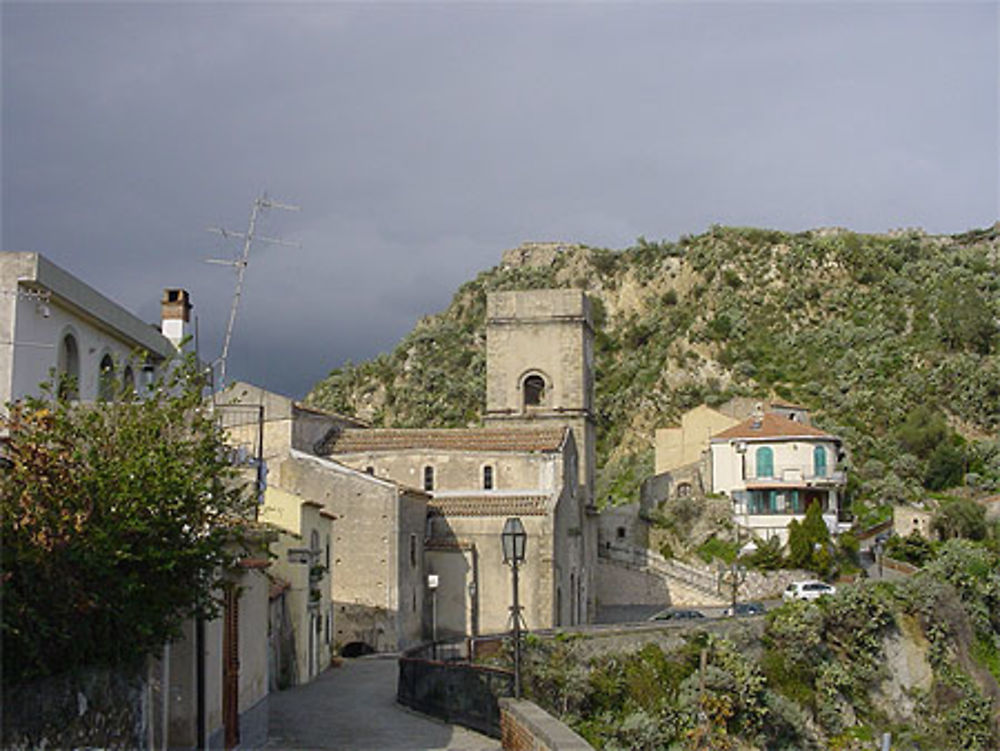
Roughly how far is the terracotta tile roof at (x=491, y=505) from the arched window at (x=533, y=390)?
8891 mm

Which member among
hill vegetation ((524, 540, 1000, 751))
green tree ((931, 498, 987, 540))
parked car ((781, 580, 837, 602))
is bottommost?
hill vegetation ((524, 540, 1000, 751))

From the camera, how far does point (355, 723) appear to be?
23.7 meters

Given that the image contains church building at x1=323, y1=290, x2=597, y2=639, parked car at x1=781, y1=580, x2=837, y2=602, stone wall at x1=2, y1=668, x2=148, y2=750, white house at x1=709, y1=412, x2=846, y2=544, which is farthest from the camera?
white house at x1=709, y1=412, x2=846, y2=544

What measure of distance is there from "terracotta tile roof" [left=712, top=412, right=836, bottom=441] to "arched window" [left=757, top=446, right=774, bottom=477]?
2.34ft

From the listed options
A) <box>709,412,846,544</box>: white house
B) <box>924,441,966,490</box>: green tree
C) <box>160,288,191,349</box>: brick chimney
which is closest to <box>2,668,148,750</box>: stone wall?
<box>160,288,191,349</box>: brick chimney

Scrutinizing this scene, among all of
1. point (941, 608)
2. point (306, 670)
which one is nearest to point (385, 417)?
point (941, 608)

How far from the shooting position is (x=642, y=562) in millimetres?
54781

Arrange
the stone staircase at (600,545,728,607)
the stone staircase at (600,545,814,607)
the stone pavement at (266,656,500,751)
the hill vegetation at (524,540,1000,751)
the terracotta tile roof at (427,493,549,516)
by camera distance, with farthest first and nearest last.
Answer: the stone staircase at (600,545,728,607)
the stone staircase at (600,545,814,607)
the terracotta tile roof at (427,493,549,516)
the hill vegetation at (524,540,1000,751)
the stone pavement at (266,656,500,751)

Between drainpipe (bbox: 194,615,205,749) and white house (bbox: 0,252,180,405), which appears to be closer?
drainpipe (bbox: 194,615,205,749)

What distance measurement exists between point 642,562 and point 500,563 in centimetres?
1345

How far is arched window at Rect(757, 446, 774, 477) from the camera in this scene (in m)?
59.8

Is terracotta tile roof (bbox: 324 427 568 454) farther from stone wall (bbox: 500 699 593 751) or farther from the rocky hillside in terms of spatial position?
the rocky hillside

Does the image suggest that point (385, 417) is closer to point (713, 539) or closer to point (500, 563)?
point (713, 539)

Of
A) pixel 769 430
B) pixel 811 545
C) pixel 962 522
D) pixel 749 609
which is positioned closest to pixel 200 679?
pixel 749 609
